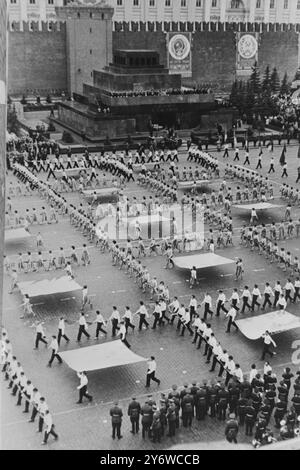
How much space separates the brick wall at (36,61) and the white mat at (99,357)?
43378mm

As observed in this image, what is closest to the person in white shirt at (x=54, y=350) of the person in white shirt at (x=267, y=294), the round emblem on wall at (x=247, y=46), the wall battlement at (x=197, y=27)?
the person in white shirt at (x=267, y=294)

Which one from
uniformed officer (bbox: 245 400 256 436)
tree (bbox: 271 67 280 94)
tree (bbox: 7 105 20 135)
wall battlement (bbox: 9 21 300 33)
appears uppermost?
wall battlement (bbox: 9 21 300 33)

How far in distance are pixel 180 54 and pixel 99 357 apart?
48.5 m

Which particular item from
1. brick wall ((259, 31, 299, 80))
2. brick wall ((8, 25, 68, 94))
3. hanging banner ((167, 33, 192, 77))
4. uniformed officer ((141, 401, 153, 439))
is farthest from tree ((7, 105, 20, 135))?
uniformed officer ((141, 401, 153, 439))

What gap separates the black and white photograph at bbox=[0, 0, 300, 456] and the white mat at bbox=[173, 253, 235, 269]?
62 mm

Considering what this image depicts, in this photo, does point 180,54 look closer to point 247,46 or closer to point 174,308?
point 247,46

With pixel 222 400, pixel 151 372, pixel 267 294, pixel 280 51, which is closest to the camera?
pixel 222 400

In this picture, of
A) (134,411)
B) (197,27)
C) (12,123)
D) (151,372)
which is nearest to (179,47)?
(197,27)

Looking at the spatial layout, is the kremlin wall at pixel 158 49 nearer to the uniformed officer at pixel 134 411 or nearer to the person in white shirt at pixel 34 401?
the person in white shirt at pixel 34 401

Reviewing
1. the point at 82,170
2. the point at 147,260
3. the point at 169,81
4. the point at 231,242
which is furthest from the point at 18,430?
the point at 169,81

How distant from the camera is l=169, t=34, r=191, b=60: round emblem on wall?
192 ft

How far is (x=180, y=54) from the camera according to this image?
5894 centimetres

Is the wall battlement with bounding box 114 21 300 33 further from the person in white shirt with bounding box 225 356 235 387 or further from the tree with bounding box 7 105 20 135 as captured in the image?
the person in white shirt with bounding box 225 356 235 387

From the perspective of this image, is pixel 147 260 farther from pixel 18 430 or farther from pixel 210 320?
pixel 18 430
